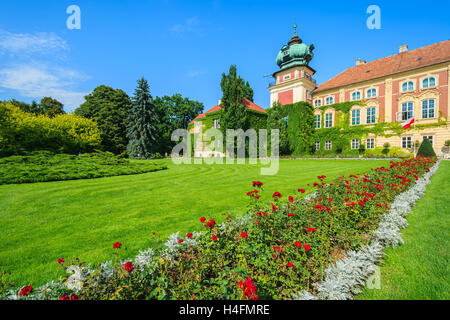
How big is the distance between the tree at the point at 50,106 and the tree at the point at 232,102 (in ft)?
119

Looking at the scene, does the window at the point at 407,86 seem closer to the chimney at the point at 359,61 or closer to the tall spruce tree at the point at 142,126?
the chimney at the point at 359,61

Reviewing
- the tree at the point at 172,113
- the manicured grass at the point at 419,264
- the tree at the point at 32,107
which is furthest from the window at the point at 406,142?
the tree at the point at 32,107

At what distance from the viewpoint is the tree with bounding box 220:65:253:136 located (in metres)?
25.1

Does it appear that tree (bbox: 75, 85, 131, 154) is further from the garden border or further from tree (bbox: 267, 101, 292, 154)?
the garden border

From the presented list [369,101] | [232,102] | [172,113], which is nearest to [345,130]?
[369,101]

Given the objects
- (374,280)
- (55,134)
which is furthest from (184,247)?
(55,134)

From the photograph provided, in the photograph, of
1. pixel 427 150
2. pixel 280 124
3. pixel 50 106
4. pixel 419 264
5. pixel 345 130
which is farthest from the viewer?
pixel 50 106

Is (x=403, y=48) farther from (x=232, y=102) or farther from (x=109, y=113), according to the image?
(x=109, y=113)

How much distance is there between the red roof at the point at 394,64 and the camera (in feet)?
71.2

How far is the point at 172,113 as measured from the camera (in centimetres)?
4391

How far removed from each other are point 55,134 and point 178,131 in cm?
2292

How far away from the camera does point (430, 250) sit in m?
2.94

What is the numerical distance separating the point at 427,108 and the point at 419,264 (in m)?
29.0
